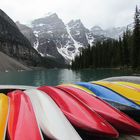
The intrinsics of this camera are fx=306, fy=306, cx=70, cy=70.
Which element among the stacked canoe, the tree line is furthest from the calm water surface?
the stacked canoe

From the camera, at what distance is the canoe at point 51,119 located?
378 centimetres

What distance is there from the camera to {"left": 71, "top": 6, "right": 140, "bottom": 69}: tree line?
201 feet

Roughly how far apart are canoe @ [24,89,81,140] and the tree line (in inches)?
2133

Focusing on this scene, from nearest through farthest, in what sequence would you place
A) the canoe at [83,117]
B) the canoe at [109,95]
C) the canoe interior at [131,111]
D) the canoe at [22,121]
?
the canoe at [22,121]
the canoe at [83,117]
the canoe interior at [131,111]
the canoe at [109,95]

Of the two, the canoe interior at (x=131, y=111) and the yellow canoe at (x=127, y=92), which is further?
the yellow canoe at (x=127, y=92)

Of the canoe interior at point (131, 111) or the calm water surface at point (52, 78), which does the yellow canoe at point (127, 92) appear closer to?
the canoe interior at point (131, 111)

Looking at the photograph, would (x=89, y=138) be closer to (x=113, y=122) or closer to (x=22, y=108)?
(x=113, y=122)

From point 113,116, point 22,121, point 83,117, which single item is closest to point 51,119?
point 22,121

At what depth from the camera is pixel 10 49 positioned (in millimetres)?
184000

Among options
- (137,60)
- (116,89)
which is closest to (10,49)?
(137,60)

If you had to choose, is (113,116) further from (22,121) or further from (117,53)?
(117,53)

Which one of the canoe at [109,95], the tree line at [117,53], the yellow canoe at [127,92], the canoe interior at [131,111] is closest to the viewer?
the canoe interior at [131,111]

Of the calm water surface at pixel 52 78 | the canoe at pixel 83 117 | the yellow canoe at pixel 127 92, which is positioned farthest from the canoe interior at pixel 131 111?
the calm water surface at pixel 52 78

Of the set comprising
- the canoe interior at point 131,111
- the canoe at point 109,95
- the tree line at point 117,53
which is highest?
the tree line at point 117,53
